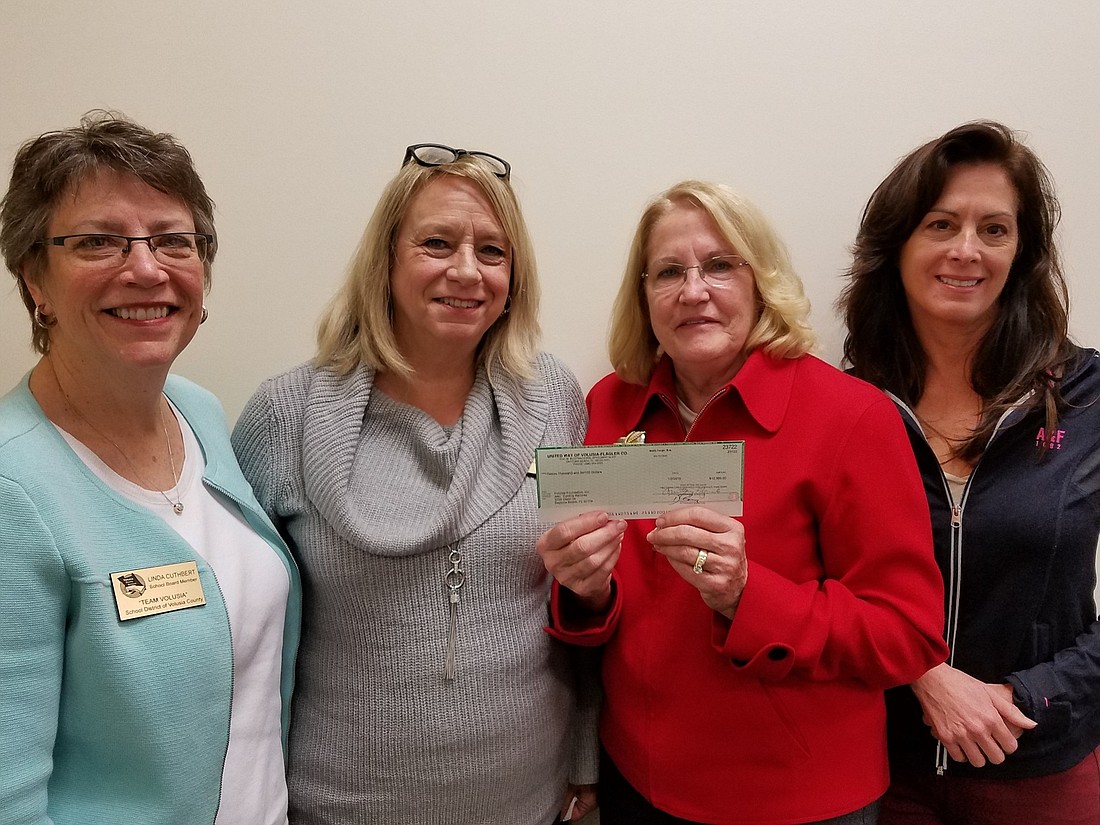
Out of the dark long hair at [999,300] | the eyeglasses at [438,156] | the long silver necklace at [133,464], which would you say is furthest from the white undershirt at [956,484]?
the long silver necklace at [133,464]

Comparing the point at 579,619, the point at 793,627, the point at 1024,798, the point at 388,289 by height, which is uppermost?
the point at 388,289

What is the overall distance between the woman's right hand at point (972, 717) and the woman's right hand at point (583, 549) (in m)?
0.76

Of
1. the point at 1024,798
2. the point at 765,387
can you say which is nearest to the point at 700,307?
the point at 765,387

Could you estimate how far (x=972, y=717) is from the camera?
1.32m

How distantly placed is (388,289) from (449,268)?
0.59ft

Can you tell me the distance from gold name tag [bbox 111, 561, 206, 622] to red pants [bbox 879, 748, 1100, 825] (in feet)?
5.07

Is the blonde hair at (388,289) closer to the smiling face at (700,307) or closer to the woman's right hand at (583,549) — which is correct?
the smiling face at (700,307)

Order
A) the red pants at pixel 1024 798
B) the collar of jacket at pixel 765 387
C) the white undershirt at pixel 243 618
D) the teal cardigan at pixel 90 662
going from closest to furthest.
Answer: the teal cardigan at pixel 90 662 → the white undershirt at pixel 243 618 → the collar of jacket at pixel 765 387 → the red pants at pixel 1024 798

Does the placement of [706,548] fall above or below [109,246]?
below

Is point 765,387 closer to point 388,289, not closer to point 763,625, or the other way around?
point 763,625

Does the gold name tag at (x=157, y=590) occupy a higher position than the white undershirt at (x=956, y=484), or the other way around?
the white undershirt at (x=956, y=484)

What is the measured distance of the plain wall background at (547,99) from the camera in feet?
5.63

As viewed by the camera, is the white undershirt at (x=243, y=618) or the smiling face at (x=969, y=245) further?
the smiling face at (x=969, y=245)

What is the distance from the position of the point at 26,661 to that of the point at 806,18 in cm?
212
